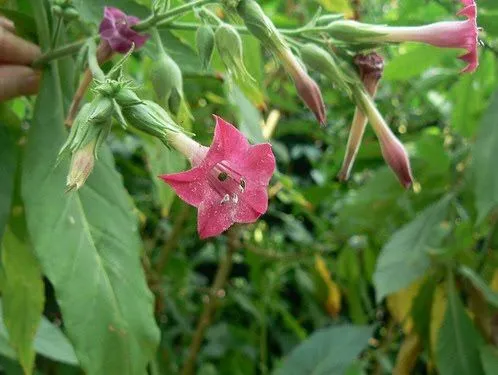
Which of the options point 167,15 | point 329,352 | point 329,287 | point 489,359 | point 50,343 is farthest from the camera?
point 329,287

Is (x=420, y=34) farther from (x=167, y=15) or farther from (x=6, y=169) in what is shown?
(x=6, y=169)

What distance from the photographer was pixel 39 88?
1.82ft

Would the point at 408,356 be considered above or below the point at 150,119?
below

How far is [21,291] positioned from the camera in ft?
2.01

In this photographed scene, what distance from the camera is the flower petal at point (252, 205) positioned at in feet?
1.33

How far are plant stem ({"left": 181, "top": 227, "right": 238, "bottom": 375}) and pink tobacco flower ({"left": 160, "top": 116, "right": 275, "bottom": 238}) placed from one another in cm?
81

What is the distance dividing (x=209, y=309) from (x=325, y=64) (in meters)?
0.78

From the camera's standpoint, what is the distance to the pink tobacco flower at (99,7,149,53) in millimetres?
493

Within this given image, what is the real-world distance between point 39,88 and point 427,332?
0.67 m

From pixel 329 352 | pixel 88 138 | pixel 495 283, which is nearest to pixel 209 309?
pixel 329 352

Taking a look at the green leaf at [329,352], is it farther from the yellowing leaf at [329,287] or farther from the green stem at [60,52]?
the green stem at [60,52]

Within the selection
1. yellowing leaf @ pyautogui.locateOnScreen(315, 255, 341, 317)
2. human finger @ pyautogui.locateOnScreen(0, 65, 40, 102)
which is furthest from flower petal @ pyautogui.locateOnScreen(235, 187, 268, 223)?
yellowing leaf @ pyautogui.locateOnScreen(315, 255, 341, 317)

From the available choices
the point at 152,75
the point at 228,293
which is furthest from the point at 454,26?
the point at 228,293

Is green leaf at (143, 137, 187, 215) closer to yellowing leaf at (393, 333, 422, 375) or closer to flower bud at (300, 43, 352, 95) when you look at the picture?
flower bud at (300, 43, 352, 95)
